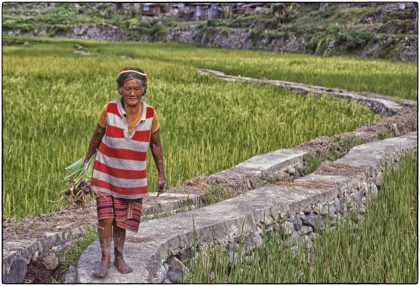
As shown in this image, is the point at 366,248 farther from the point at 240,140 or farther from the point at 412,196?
the point at 240,140

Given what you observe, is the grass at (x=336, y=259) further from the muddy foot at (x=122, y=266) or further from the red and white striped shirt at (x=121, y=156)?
the red and white striped shirt at (x=121, y=156)

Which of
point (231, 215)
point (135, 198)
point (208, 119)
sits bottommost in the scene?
point (208, 119)

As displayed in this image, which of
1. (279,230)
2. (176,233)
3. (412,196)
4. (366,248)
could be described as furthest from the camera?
(412,196)

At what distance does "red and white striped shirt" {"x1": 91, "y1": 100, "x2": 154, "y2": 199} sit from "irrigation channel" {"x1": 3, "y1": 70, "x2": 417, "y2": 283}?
36cm

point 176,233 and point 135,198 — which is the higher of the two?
point 135,198

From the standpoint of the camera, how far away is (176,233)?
299cm

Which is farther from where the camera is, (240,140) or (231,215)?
(240,140)

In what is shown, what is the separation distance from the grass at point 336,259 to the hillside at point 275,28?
1895cm

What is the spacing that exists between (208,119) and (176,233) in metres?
3.79

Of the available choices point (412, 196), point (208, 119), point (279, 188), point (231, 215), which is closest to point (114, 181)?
point (231, 215)

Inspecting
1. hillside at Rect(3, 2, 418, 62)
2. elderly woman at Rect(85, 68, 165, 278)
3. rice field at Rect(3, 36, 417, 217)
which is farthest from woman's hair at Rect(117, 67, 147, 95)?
hillside at Rect(3, 2, 418, 62)

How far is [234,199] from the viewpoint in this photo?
3635mm

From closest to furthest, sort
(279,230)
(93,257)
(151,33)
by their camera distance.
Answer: (93,257)
(279,230)
(151,33)

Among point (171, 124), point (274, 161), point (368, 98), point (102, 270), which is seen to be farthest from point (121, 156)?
point (368, 98)
